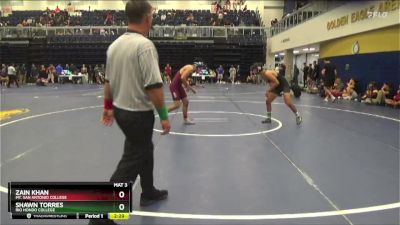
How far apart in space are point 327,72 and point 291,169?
1204cm

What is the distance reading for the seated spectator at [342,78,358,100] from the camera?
1597cm

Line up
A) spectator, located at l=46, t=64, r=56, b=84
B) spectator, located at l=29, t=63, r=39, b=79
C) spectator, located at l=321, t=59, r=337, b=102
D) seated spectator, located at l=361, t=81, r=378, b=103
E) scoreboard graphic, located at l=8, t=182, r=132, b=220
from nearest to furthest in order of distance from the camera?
1. scoreboard graphic, located at l=8, t=182, r=132, b=220
2. seated spectator, located at l=361, t=81, r=378, b=103
3. spectator, located at l=321, t=59, r=337, b=102
4. spectator, located at l=46, t=64, r=56, b=84
5. spectator, located at l=29, t=63, r=39, b=79

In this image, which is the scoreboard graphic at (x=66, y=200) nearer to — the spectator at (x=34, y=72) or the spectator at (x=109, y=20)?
the spectator at (x=34, y=72)

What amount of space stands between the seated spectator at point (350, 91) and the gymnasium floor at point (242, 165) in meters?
6.00

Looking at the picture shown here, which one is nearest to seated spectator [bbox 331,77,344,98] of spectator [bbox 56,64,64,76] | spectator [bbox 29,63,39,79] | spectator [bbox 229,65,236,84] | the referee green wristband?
spectator [bbox 229,65,236,84]

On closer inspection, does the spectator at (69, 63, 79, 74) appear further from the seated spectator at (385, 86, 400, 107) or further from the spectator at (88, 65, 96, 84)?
the seated spectator at (385, 86, 400, 107)

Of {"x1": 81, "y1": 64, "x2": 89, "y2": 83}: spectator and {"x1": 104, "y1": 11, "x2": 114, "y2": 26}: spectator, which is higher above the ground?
{"x1": 104, "y1": 11, "x2": 114, "y2": 26}: spectator

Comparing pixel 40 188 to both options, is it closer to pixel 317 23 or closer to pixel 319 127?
pixel 319 127

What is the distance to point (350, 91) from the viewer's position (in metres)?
16.2

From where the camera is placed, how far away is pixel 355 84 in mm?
16672

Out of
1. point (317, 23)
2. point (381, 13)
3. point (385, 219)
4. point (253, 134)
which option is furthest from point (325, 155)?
point (317, 23)

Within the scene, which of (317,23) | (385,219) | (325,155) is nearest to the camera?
(385,219)

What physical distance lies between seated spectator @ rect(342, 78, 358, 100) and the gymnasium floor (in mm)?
6003

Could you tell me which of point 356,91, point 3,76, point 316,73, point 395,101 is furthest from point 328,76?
point 3,76
